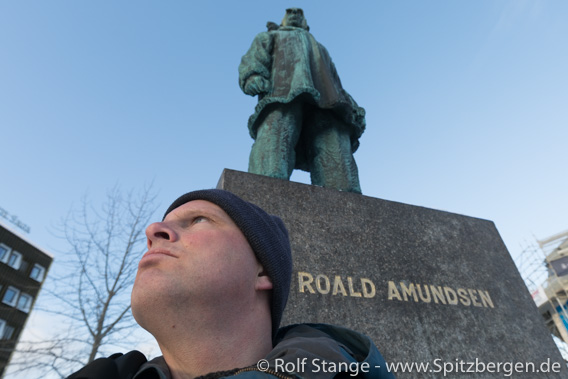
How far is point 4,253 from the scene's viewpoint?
96.4 ft

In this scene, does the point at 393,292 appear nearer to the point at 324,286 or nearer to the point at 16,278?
the point at 324,286

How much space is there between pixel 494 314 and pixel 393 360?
1.11 meters

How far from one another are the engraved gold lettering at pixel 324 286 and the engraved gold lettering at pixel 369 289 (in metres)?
0.28

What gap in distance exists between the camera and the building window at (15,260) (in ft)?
97.8

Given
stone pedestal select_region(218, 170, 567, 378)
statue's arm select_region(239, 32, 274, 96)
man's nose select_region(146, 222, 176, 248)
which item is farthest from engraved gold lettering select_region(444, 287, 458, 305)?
statue's arm select_region(239, 32, 274, 96)

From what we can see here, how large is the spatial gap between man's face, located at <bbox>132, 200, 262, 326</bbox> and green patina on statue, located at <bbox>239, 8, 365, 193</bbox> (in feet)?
7.29

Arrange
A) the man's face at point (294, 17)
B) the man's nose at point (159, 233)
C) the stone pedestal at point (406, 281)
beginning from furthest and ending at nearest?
the man's face at point (294, 17) < the stone pedestal at point (406, 281) < the man's nose at point (159, 233)

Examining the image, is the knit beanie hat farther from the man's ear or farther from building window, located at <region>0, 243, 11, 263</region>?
building window, located at <region>0, 243, 11, 263</region>

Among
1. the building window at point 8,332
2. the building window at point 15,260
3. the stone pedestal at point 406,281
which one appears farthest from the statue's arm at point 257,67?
the building window at point 15,260

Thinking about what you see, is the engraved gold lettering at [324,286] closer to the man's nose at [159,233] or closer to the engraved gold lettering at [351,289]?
the engraved gold lettering at [351,289]

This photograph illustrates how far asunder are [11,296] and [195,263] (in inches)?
1350

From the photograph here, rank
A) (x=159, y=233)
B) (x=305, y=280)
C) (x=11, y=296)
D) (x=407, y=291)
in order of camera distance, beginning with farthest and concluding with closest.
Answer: (x=11, y=296) → (x=407, y=291) → (x=305, y=280) → (x=159, y=233)

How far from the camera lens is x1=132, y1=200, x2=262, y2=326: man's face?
128cm

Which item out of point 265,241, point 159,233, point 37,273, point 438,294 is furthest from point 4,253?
point 265,241
